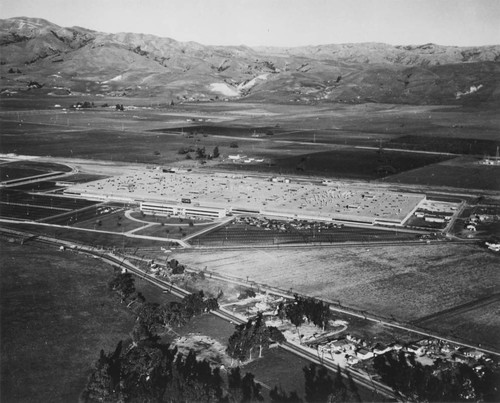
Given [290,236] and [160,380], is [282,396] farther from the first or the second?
[290,236]

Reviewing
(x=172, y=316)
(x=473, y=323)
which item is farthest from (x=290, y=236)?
(x=473, y=323)

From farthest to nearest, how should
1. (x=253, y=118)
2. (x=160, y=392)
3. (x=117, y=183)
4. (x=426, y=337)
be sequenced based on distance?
1. (x=253, y=118)
2. (x=117, y=183)
3. (x=426, y=337)
4. (x=160, y=392)

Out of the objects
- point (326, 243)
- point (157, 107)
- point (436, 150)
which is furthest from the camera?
point (157, 107)

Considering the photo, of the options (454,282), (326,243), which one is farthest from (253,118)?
(454,282)

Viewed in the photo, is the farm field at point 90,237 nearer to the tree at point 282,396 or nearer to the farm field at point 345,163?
the tree at point 282,396

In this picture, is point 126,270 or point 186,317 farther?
point 126,270

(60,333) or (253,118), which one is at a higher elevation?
(253,118)

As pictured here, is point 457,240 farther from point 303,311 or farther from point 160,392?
point 160,392

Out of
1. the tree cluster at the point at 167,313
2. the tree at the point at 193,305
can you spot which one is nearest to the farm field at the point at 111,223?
the tree cluster at the point at 167,313
